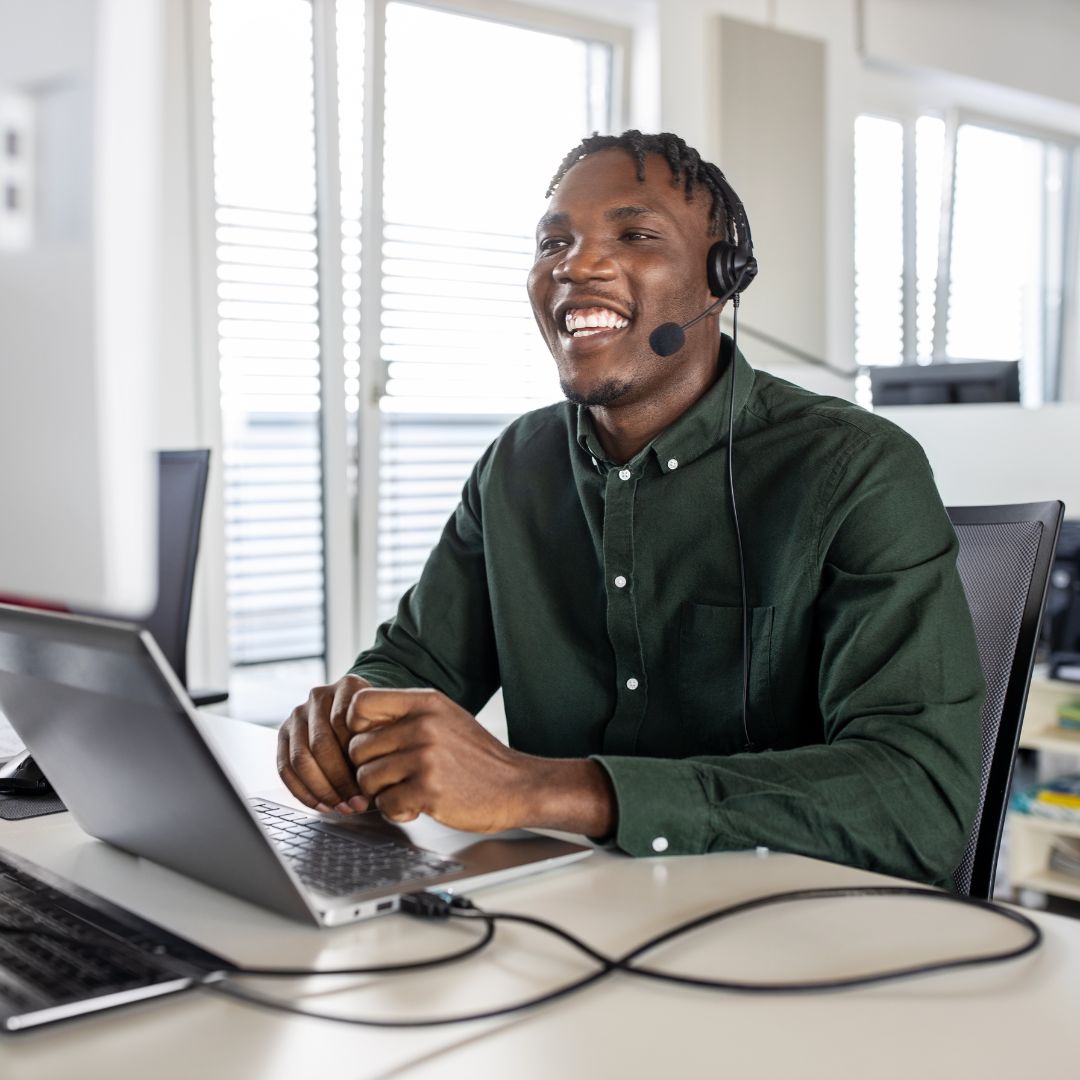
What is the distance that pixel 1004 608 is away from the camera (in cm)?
128

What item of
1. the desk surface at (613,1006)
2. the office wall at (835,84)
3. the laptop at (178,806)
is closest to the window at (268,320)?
the office wall at (835,84)

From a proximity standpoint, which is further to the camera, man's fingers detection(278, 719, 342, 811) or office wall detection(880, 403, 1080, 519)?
office wall detection(880, 403, 1080, 519)

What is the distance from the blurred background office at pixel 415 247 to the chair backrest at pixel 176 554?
48.7 inches

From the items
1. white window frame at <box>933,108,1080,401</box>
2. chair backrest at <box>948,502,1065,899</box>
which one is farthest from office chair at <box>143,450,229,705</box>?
white window frame at <box>933,108,1080,401</box>

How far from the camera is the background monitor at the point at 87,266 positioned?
40 centimetres

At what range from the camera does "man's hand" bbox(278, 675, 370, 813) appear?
1099 millimetres

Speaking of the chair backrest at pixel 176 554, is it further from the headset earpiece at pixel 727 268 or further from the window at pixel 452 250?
the window at pixel 452 250

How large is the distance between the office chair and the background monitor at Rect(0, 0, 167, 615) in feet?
5.65

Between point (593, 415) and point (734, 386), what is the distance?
0.62 ft

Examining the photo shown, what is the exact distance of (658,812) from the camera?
101cm

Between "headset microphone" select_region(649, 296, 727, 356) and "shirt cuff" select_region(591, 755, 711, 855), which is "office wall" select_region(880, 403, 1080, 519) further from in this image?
"shirt cuff" select_region(591, 755, 711, 855)

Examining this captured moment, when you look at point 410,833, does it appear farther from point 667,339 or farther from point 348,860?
point 667,339

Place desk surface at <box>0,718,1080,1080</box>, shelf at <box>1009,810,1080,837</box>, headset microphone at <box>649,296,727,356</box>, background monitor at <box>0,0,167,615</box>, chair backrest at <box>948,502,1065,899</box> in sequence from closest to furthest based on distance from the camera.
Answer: background monitor at <box>0,0,167,615</box>
desk surface at <box>0,718,1080,1080</box>
chair backrest at <box>948,502,1065,899</box>
headset microphone at <box>649,296,727,356</box>
shelf at <box>1009,810,1080,837</box>

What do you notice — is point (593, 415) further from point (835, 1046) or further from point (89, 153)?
point (89, 153)
